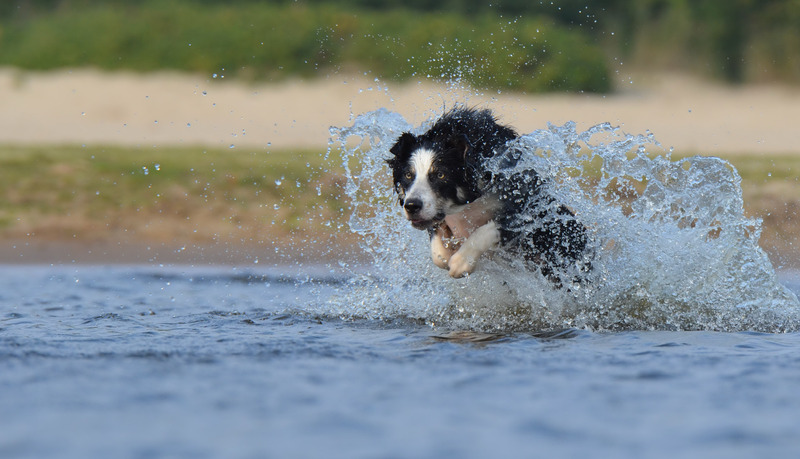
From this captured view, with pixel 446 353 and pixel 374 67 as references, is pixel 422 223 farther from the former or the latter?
pixel 374 67

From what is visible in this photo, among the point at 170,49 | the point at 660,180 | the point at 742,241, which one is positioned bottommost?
the point at 742,241

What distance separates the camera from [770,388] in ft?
13.8

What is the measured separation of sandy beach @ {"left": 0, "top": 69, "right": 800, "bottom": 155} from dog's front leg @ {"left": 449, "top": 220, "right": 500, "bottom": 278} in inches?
474

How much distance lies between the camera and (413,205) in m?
5.30

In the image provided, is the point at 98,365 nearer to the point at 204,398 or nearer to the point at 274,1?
the point at 204,398

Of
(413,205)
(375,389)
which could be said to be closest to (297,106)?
(413,205)

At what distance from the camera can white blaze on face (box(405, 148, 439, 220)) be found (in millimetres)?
5379

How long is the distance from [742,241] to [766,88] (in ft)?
48.0

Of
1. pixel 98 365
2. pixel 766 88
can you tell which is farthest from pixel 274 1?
pixel 98 365

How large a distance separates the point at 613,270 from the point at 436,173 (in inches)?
55.5

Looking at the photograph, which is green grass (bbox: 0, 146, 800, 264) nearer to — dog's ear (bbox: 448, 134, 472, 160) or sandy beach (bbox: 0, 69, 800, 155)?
dog's ear (bbox: 448, 134, 472, 160)

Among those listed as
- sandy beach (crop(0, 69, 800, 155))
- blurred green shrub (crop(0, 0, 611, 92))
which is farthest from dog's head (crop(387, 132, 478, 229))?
blurred green shrub (crop(0, 0, 611, 92))

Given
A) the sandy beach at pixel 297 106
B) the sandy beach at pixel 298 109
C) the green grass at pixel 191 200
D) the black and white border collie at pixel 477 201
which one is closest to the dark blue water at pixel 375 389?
the black and white border collie at pixel 477 201

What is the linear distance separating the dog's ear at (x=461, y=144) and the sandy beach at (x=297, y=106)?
11966 mm
